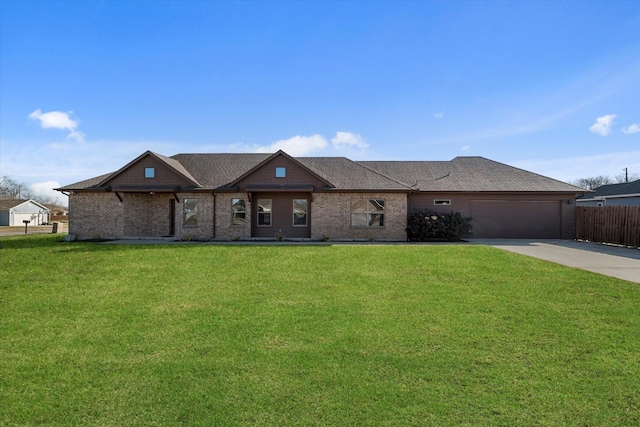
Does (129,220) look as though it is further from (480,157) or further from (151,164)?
(480,157)

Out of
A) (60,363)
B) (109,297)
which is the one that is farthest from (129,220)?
(60,363)

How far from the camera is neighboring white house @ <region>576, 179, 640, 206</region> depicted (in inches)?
1063

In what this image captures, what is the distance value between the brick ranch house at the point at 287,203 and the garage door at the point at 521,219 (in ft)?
0.18

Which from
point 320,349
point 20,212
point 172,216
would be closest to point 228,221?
point 172,216

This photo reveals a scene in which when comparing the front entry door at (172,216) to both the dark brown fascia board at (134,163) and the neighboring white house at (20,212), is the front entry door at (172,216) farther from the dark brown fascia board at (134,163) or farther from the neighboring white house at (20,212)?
the neighboring white house at (20,212)

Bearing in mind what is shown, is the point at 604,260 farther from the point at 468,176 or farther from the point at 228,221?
the point at 228,221

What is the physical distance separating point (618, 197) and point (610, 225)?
1268 cm

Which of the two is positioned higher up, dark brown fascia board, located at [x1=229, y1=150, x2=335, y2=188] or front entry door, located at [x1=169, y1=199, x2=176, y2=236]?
dark brown fascia board, located at [x1=229, y1=150, x2=335, y2=188]

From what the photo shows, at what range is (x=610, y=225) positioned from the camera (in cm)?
1875

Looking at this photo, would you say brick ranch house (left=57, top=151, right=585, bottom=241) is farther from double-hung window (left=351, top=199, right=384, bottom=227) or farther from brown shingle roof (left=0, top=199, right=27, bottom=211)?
brown shingle roof (left=0, top=199, right=27, bottom=211)

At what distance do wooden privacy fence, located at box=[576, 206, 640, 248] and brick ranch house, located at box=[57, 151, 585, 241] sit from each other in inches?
23.0

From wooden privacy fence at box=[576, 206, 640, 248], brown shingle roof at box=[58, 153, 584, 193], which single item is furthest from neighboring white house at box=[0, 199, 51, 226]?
wooden privacy fence at box=[576, 206, 640, 248]

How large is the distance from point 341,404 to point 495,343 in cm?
282

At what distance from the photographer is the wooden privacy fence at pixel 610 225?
57.2 feet
